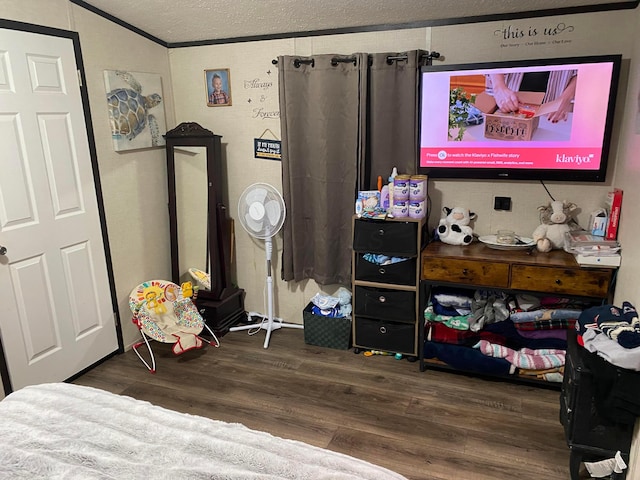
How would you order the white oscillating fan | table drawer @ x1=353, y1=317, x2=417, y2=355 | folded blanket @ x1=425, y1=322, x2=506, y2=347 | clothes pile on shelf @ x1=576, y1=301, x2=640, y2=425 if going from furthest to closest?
1. the white oscillating fan
2. table drawer @ x1=353, y1=317, x2=417, y2=355
3. folded blanket @ x1=425, y1=322, x2=506, y2=347
4. clothes pile on shelf @ x1=576, y1=301, x2=640, y2=425

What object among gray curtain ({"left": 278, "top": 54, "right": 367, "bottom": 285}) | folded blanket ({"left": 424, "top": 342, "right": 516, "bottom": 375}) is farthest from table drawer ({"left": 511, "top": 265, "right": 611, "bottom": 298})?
gray curtain ({"left": 278, "top": 54, "right": 367, "bottom": 285})

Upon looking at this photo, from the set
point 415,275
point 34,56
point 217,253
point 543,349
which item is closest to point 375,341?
point 415,275

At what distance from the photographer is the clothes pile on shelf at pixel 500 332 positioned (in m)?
2.69

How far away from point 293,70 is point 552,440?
2.64m

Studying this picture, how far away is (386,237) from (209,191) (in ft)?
4.47

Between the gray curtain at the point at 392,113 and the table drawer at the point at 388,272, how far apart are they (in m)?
0.56

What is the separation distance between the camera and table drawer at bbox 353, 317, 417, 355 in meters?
3.03

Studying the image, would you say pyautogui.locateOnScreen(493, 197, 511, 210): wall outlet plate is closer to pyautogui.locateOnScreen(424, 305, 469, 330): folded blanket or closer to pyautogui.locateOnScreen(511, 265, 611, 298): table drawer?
pyautogui.locateOnScreen(511, 265, 611, 298): table drawer

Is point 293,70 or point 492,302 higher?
point 293,70

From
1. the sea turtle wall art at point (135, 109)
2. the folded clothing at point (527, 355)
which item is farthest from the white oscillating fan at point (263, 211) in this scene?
the folded clothing at point (527, 355)

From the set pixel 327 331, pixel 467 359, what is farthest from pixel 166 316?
pixel 467 359

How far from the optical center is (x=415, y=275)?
2.94 meters

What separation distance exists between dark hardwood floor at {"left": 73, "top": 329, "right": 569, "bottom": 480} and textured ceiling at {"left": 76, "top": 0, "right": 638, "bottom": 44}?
2176 mm

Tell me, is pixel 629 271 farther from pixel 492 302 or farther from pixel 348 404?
pixel 348 404
